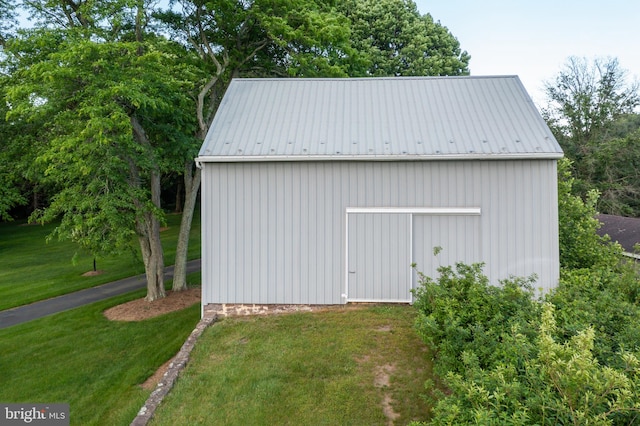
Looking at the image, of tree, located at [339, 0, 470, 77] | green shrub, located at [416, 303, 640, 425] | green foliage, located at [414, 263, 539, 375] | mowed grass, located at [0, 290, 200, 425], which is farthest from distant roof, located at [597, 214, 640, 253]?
mowed grass, located at [0, 290, 200, 425]

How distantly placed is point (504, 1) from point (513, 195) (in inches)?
449

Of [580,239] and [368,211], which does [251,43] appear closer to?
[368,211]

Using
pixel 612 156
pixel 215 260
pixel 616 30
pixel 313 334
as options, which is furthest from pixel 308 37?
pixel 612 156

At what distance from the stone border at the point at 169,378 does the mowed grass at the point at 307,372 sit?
106 millimetres

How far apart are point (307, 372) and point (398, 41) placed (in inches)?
773

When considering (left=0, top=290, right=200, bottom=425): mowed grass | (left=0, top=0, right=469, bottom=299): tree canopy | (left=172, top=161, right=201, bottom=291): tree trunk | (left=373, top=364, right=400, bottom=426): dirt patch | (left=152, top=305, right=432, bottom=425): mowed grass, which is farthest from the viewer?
(left=172, top=161, right=201, bottom=291): tree trunk

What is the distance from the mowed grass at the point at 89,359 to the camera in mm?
7125

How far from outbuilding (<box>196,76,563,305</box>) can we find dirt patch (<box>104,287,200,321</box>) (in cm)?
483

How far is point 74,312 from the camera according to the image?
12.4 meters

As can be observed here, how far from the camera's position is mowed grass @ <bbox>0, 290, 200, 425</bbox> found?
7125mm

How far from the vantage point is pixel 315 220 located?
8031 millimetres

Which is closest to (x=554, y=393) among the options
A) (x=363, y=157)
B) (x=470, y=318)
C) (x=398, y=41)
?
(x=470, y=318)

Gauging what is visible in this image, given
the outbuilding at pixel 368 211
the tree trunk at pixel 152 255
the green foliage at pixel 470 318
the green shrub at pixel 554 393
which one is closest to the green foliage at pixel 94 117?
the tree trunk at pixel 152 255

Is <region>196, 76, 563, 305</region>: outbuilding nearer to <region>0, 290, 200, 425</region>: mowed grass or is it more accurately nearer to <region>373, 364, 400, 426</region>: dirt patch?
<region>373, 364, 400, 426</region>: dirt patch
